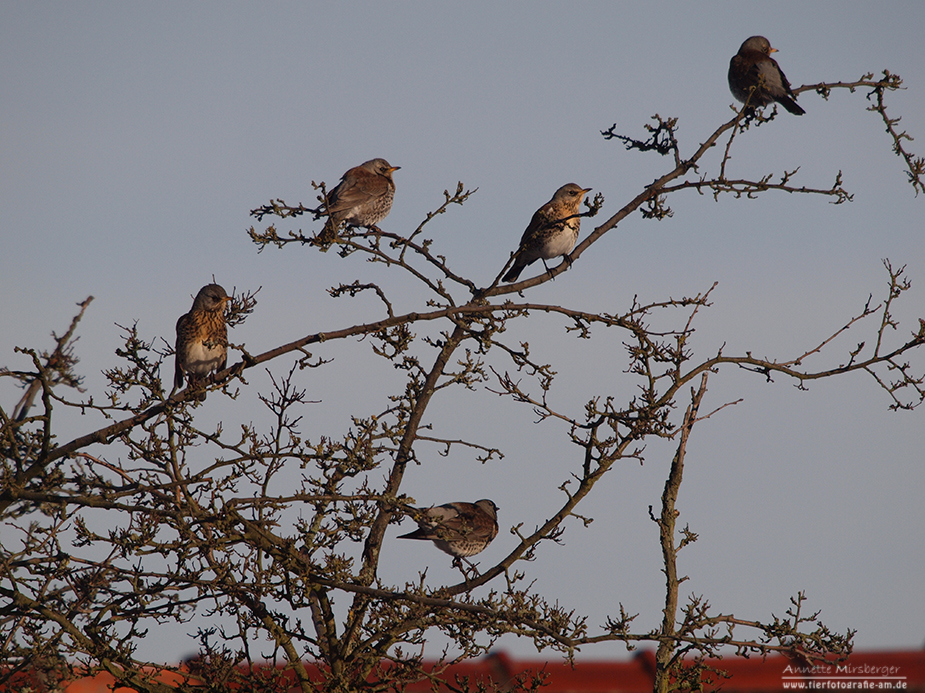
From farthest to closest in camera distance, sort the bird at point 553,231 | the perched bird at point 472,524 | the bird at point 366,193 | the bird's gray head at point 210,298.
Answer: the bird at point 366,193
the bird at point 553,231
the bird's gray head at point 210,298
the perched bird at point 472,524

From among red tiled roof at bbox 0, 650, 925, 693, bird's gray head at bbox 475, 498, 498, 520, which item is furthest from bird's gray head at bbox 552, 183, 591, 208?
red tiled roof at bbox 0, 650, 925, 693

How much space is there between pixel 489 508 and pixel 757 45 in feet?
12.9

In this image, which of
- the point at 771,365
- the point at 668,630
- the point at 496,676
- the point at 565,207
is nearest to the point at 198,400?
the point at 496,676

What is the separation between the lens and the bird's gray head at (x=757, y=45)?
6461 mm

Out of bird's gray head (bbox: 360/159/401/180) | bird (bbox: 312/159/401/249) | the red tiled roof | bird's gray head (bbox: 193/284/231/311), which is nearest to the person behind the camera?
the red tiled roof

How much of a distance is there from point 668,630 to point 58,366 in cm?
279

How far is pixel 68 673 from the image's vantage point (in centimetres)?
372

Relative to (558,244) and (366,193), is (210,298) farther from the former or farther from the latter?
(558,244)

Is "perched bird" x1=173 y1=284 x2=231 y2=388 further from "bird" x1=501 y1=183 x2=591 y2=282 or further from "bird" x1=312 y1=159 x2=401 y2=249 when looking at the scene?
"bird" x1=501 y1=183 x2=591 y2=282

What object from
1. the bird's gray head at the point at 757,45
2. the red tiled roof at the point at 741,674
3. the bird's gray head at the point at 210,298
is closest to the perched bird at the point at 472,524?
the red tiled roof at the point at 741,674

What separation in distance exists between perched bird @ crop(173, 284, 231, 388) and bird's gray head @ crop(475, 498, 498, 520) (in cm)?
208

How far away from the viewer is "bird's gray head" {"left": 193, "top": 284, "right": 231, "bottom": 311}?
5879 mm

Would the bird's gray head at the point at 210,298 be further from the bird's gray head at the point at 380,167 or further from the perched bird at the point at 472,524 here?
the bird's gray head at the point at 380,167

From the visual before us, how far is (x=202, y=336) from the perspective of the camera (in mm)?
5785
